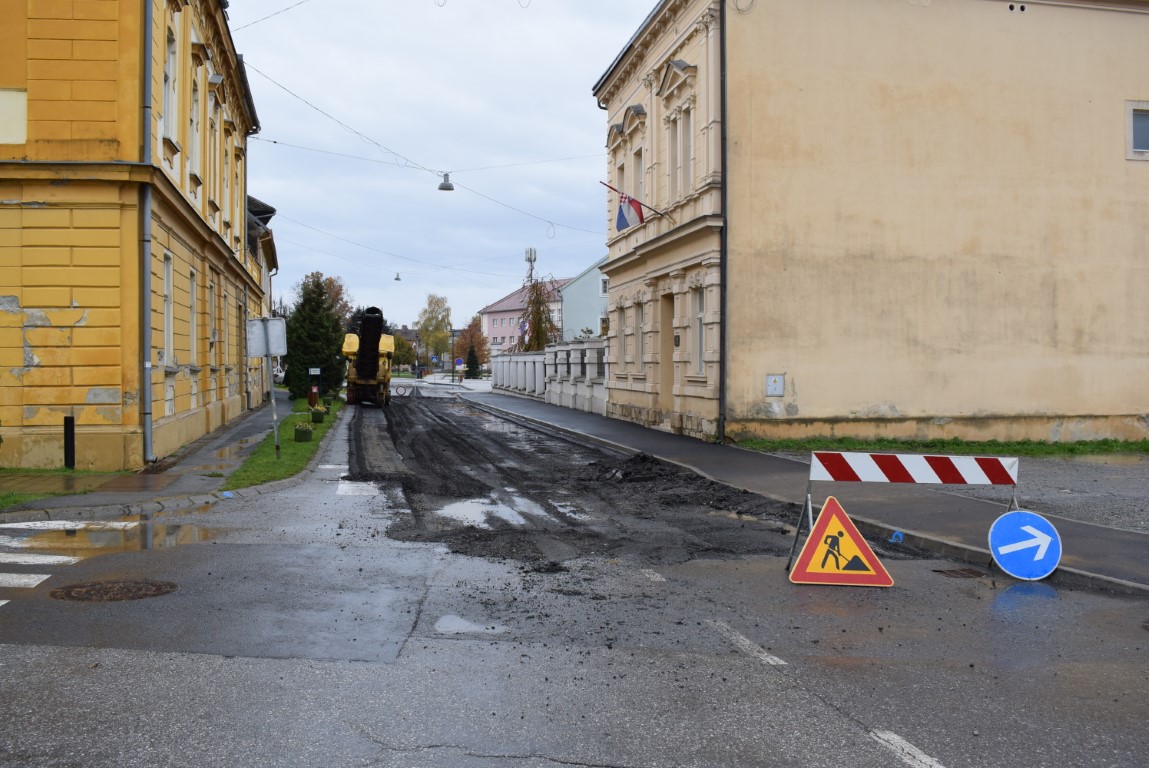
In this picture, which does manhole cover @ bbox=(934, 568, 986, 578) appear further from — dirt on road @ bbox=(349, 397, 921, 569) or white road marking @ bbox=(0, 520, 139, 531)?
white road marking @ bbox=(0, 520, 139, 531)

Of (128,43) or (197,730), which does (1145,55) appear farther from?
(197,730)

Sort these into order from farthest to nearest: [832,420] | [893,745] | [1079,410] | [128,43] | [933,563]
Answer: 1. [1079,410]
2. [832,420]
3. [128,43]
4. [933,563]
5. [893,745]

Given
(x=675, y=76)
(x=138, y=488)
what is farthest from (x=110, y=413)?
(x=675, y=76)

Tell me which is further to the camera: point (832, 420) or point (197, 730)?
point (832, 420)

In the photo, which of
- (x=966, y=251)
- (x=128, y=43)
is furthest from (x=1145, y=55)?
(x=128, y=43)

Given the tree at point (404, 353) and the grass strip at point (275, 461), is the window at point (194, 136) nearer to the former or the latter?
the grass strip at point (275, 461)

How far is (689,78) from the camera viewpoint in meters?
23.0

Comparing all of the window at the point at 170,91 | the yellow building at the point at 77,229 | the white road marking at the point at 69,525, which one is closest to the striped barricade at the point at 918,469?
the white road marking at the point at 69,525

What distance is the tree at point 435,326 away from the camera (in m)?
125

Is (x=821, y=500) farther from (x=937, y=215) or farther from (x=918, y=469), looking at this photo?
(x=937, y=215)

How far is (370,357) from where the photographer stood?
37.3 meters

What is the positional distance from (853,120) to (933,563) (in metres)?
15.1

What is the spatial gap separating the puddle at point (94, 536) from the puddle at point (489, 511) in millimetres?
2887

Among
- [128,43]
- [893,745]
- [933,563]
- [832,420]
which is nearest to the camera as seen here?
[893,745]
